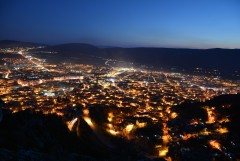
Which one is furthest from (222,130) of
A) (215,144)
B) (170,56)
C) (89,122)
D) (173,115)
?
(170,56)

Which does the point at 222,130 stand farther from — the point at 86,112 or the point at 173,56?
the point at 173,56

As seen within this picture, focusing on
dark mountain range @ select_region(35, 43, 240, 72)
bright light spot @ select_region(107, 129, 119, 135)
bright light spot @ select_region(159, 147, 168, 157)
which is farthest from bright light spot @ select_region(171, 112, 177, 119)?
dark mountain range @ select_region(35, 43, 240, 72)

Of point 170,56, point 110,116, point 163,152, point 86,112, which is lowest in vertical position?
point 163,152

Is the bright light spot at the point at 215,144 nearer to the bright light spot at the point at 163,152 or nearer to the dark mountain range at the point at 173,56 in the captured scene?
the bright light spot at the point at 163,152

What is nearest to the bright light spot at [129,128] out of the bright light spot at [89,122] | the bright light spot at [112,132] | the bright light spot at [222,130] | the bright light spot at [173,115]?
the bright light spot at [112,132]

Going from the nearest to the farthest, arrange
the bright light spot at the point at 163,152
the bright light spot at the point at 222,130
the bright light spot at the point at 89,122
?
the bright light spot at the point at 163,152 < the bright light spot at the point at 222,130 < the bright light spot at the point at 89,122

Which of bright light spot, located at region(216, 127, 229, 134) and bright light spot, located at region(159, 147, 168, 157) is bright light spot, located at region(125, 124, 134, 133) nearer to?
bright light spot, located at region(159, 147, 168, 157)

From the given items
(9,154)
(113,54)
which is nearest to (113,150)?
(9,154)

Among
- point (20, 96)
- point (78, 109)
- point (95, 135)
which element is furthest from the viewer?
point (20, 96)

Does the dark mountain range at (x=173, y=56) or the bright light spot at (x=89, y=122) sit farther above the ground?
the dark mountain range at (x=173, y=56)

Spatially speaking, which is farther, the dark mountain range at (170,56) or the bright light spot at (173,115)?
the dark mountain range at (170,56)

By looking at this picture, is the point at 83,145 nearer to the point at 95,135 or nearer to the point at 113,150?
the point at 113,150
